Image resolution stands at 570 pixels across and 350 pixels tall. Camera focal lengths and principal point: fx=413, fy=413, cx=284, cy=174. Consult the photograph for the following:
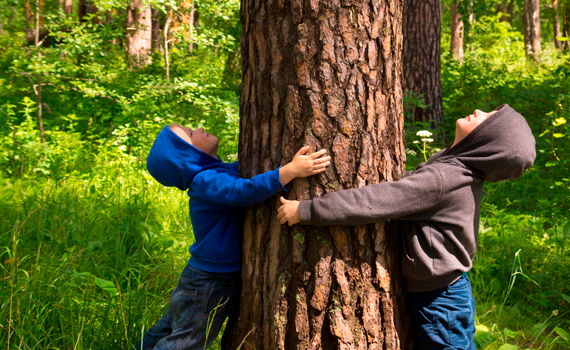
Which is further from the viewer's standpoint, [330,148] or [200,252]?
[200,252]

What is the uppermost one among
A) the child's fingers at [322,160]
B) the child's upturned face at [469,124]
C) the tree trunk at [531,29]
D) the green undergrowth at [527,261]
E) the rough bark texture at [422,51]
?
the tree trunk at [531,29]

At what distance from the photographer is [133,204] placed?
3873 millimetres

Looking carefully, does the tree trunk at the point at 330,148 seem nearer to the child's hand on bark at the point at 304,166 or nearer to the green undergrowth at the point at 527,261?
the child's hand on bark at the point at 304,166

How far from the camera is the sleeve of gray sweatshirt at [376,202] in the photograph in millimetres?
1735

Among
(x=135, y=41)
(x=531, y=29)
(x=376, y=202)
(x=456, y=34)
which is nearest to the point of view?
(x=376, y=202)

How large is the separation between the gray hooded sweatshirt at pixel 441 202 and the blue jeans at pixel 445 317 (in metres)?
0.06

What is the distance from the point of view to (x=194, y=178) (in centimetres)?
204

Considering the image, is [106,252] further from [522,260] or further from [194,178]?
[522,260]

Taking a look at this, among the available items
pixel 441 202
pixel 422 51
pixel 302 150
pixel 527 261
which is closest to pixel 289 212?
pixel 302 150

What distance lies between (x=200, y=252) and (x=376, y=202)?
910mm

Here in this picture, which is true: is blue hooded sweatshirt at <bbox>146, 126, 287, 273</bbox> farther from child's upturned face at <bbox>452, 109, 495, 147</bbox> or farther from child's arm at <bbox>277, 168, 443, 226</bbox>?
child's upturned face at <bbox>452, 109, 495, 147</bbox>

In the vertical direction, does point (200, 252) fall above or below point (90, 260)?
above

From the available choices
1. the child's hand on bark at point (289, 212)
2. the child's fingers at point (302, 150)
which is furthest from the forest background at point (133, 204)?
the child's fingers at point (302, 150)

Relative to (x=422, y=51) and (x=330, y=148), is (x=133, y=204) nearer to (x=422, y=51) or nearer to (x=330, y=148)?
(x=330, y=148)
